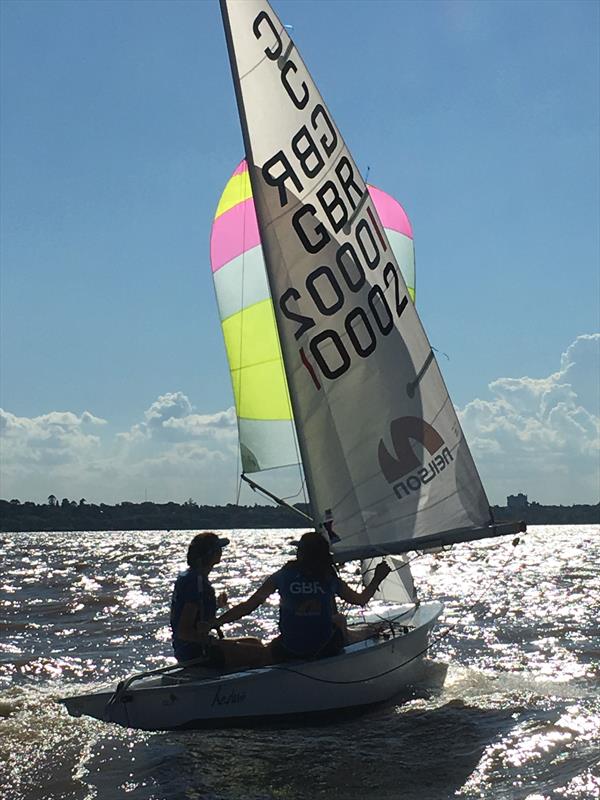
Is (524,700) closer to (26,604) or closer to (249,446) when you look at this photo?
(249,446)

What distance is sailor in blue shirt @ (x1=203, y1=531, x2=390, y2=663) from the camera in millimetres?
7707

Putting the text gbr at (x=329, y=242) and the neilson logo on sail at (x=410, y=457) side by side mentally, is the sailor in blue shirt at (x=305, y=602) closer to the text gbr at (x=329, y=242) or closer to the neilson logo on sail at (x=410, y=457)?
the neilson logo on sail at (x=410, y=457)

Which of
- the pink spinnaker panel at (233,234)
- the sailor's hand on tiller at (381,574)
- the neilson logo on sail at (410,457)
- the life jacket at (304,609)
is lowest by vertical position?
the life jacket at (304,609)

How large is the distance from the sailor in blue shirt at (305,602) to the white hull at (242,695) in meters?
0.25

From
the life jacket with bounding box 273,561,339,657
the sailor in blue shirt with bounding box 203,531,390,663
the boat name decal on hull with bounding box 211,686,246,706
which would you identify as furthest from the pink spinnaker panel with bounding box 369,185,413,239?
the boat name decal on hull with bounding box 211,686,246,706

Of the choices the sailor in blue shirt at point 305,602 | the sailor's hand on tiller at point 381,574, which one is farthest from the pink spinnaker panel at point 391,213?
the sailor in blue shirt at point 305,602

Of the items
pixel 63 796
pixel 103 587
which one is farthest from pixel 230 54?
pixel 103 587

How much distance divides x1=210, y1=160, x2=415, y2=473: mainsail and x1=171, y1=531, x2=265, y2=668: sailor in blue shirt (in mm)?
2237

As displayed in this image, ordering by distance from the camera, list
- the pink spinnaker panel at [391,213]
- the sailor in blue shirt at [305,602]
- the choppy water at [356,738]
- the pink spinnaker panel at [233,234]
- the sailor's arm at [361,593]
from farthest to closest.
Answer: the pink spinnaker panel at [391,213] → the pink spinnaker panel at [233,234] → the sailor's arm at [361,593] → the sailor in blue shirt at [305,602] → the choppy water at [356,738]

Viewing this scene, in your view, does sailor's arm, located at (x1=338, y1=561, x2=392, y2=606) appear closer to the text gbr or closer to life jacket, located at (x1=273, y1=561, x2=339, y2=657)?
life jacket, located at (x1=273, y1=561, x2=339, y2=657)

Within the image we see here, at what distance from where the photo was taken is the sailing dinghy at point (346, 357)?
859cm

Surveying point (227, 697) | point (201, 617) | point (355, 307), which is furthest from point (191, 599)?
point (355, 307)

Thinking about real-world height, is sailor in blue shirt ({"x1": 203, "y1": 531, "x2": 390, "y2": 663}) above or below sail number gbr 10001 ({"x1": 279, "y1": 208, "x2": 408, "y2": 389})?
below

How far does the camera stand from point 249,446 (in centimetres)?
995
